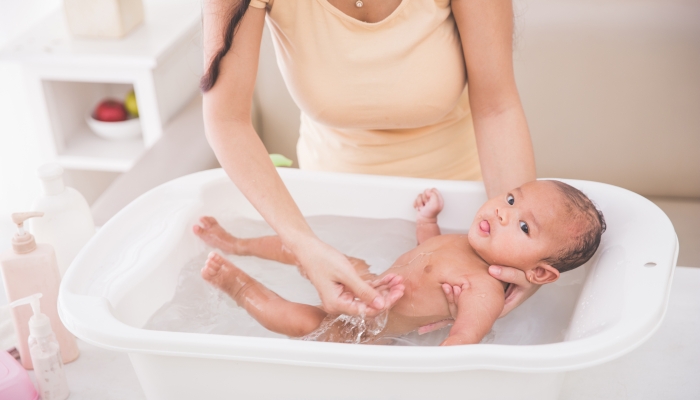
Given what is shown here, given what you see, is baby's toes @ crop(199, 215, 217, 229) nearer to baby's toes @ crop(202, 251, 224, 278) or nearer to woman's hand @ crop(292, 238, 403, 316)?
baby's toes @ crop(202, 251, 224, 278)

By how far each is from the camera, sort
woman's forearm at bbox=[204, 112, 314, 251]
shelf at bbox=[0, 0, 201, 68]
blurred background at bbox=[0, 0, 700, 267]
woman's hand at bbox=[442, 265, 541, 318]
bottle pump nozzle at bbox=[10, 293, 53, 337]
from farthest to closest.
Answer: shelf at bbox=[0, 0, 201, 68], blurred background at bbox=[0, 0, 700, 267], woman's hand at bbox=[442, 265, 541, 318], woman's forearm at bbox=[204, 112, 314, 251], bottle pump nozzle at bbox=[10, 293, 53, 337]

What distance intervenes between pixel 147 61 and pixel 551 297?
1302 mm

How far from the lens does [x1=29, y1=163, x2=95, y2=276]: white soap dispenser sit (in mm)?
1083

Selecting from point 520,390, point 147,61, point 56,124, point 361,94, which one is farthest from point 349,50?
point 56,124

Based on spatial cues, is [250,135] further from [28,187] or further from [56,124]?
[28,187]

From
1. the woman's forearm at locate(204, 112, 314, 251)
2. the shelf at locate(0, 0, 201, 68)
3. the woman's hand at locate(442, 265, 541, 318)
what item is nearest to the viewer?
the woman's forearm at locate(204, 112, 314, 251)

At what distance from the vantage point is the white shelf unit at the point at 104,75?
2.00 meters

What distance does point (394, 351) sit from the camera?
805 mm

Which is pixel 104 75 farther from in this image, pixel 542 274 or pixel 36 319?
pixel 542 274

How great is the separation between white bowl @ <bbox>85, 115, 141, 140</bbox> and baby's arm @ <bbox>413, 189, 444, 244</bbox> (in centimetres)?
127

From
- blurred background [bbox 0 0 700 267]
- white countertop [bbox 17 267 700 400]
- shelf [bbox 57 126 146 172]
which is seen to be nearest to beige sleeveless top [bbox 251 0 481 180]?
white countertop [bbox 17 267 700 400]

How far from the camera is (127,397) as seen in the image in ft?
3.32

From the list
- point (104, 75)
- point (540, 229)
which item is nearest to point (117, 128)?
point (104, 75)

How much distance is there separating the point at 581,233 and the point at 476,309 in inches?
7.7
